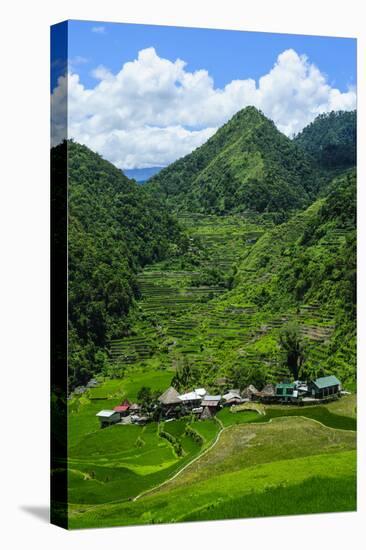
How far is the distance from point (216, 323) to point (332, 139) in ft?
8.41

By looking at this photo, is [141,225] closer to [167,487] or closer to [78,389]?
[78,389]

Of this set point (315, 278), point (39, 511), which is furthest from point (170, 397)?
point (315, 278)

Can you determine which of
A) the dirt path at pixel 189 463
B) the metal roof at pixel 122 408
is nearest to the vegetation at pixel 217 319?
the dirt path at pixel 189 463

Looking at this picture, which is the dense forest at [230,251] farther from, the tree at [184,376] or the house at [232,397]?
the house at [232,397]

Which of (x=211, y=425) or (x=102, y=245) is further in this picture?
(x=211, y=425)

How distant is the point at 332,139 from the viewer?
12.7m

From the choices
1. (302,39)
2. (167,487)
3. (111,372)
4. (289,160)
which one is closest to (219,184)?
(289,160)

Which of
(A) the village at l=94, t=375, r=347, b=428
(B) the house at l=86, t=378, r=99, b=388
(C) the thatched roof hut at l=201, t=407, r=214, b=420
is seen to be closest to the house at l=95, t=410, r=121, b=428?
(A) the village at l=94, t=375, r=347, b=428

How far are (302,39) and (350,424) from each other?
425cm

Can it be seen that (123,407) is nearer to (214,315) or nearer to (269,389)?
(214,315)

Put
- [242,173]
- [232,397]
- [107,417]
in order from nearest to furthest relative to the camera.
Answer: [107,417] → [232,397] → [242,173]

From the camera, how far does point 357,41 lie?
12.6 meters

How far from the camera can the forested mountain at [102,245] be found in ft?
35.8

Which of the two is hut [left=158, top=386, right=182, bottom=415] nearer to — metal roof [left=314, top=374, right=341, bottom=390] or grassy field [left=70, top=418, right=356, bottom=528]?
grassy field [left=70, top=418, right=356, bottom=528]
